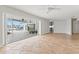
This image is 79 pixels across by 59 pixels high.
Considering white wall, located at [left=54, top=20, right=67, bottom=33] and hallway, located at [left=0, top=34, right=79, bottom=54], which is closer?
hallway, located at [left=0, top=34, right=79, bottom=54]

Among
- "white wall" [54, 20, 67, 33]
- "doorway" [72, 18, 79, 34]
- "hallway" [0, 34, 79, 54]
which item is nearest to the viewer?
"hallway" [0, 34, 79, 54]

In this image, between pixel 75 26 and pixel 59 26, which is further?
pixel 59 26

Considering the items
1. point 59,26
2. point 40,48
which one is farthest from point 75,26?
point 40,48

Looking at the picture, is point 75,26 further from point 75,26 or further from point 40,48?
point 40,48

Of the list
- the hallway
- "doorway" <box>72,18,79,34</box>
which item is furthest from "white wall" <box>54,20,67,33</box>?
the hallway

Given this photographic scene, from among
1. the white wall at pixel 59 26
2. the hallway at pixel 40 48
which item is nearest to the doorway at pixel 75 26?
the white wall at pixel 59 26

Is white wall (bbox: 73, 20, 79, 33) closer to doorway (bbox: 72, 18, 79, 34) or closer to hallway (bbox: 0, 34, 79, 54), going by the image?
doorway (bbox: 72, 18, 79, 34)

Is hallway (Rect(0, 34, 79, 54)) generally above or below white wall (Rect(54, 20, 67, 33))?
below

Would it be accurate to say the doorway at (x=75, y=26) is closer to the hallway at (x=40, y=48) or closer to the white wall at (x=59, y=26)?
the white wall at (x=59, y=26)

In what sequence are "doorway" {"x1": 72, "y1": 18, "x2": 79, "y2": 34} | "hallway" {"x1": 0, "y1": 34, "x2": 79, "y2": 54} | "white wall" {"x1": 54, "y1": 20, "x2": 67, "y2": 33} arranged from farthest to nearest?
"white wall" {"x1": 54, "y1": 20, "x2": 67, "y2": 33}
"doorway" {"x1": 72, "y1": 18, "x2": 79, "y2": 34}
"hallway" {"x1": 0, "y1": 34, "x2": 79, "y2": 54}
